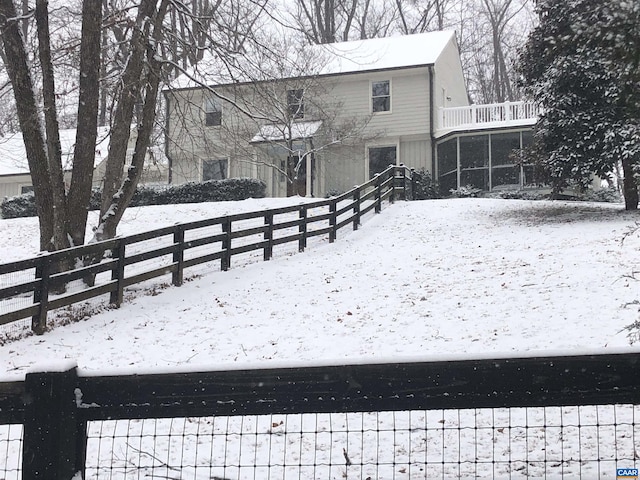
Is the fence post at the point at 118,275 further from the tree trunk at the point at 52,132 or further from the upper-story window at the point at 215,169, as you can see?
the upper-story window at the point at 215,169

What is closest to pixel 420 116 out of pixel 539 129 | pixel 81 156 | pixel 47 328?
pixel 539 129

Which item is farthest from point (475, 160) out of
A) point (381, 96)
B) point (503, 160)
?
point (381, 96)

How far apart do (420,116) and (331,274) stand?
48.6 ft

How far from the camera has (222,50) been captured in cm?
1225

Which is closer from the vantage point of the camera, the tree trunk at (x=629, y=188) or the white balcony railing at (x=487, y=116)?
the tree trunk at (x=629, y=188)

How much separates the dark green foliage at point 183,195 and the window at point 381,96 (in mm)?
5890

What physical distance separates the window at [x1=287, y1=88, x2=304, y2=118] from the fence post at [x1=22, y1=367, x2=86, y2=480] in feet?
67.6

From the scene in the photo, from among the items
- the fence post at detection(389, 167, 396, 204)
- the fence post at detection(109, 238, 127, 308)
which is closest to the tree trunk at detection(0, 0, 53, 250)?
the fence post at detection(109, 238, 127, 308)

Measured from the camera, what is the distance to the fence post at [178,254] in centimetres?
1132

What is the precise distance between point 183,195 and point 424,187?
8.87 m

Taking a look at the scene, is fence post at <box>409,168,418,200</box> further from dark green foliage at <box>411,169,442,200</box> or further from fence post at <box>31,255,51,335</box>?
fence post at <box>31,255,51,335</box>

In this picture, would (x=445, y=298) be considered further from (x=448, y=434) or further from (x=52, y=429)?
(x=52, y=429)

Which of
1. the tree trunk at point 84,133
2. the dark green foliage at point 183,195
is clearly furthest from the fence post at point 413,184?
the tree trunk at point 84,133

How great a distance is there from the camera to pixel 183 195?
931 inches
